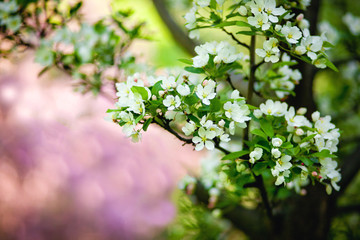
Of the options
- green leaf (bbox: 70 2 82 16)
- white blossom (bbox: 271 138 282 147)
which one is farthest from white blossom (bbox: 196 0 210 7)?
green leaf (bbox: 70 2 82 16)

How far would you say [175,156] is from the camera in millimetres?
3146

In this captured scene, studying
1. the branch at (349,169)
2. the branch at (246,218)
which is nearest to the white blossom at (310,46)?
the branch at (349,169)

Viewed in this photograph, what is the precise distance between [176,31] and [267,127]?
112cm

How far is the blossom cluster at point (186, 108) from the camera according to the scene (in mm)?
681

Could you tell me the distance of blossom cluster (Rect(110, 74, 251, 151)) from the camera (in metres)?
0.68

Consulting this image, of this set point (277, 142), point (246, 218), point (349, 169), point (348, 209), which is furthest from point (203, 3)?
point (348, 209)

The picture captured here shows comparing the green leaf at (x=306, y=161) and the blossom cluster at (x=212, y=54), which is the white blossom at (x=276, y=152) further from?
the blossom cluster at (x=212, y=54)

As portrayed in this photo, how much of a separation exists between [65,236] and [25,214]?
13.1 inches

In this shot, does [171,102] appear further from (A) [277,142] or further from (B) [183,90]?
(A) [277,142]

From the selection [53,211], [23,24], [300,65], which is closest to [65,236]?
[53,211]

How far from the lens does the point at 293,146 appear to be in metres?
0.77

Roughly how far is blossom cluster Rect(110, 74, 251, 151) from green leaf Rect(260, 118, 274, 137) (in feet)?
0.20

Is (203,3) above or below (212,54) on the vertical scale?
above

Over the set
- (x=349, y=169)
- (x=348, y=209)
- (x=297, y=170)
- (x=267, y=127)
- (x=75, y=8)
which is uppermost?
(x=75, y=8)
